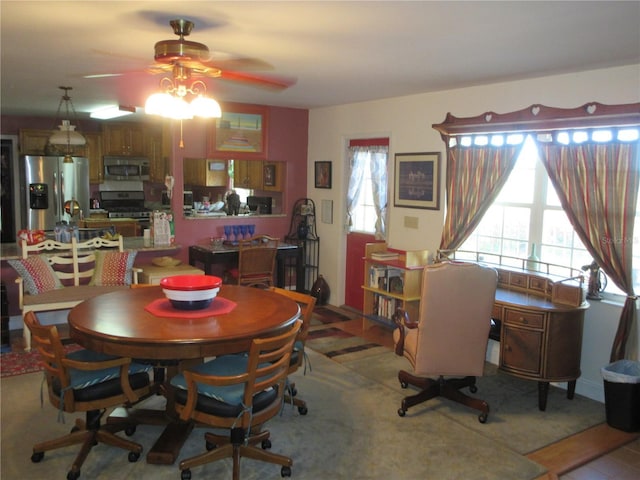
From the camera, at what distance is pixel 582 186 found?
3.92 m

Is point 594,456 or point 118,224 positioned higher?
point 118,224

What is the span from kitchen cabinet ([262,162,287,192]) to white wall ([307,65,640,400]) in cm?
35

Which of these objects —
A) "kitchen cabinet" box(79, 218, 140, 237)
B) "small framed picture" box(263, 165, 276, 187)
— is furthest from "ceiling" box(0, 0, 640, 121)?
"kitchen cabinet" box(79, 218, 140, 237)

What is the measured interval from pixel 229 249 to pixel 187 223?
0.62m

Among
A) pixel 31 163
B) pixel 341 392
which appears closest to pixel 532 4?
pixel 341 392

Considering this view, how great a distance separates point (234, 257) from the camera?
19.5 feet

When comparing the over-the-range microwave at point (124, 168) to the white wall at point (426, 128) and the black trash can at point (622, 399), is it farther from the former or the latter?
the black trash can at point (622, 399)

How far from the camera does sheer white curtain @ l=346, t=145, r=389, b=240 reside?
19.3ft

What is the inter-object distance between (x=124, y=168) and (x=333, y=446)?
22.2 feet

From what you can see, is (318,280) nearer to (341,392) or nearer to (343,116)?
(343,116)

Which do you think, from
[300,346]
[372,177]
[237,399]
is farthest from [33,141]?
[237,399]

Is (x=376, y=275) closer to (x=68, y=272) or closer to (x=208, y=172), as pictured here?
(x=68, y=272)

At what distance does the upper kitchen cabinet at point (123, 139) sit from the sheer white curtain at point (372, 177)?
4.21m

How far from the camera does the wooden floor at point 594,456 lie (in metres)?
2.98
